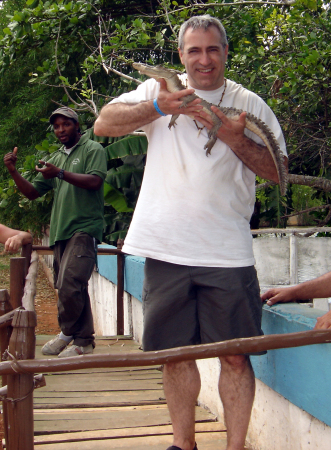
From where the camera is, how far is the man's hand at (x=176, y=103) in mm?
2084

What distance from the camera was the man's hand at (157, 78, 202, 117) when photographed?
2.08 meters

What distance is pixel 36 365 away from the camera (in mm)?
1659

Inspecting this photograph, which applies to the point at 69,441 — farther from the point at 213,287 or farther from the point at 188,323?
the point at 213,287

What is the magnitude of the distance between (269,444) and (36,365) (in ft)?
4.57

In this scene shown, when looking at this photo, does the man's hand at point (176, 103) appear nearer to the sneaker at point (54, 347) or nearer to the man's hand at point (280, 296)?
the man's hand at point (280, 296)

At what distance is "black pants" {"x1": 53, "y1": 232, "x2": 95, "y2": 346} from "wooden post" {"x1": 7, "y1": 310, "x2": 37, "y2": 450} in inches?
77.8

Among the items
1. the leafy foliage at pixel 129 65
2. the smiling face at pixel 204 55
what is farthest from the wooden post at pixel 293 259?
the smiling face at pixel 204 55

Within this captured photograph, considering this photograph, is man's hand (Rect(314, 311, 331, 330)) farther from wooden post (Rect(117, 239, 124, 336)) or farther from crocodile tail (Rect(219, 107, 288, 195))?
wooden post (Rect(117, 239, 124, 336))

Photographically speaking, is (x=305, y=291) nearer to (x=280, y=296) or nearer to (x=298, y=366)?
(x=280, y=296)

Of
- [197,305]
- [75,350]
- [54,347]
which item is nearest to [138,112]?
[197,305]

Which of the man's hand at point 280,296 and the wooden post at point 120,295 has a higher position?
the man's hand at point 280,296

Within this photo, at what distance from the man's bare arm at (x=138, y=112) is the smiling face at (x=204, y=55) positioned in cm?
18

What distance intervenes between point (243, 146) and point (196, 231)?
45cm

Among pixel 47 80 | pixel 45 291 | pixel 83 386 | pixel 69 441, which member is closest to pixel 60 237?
pixel 83 386
